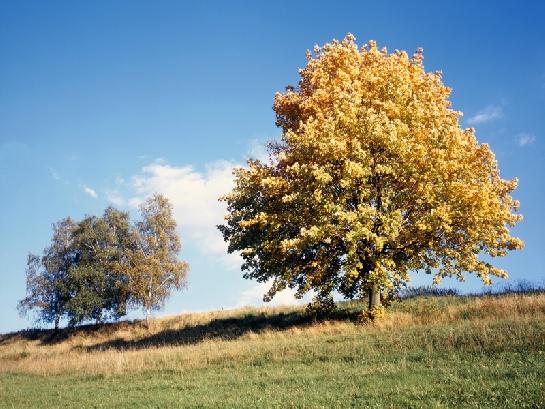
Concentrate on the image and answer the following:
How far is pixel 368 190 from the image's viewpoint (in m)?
24.8

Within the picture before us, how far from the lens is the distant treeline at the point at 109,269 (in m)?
59.3

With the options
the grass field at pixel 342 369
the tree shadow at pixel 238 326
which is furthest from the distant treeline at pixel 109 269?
the grass field at pixel 342 369

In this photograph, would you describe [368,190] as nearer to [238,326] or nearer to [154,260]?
[238,326]

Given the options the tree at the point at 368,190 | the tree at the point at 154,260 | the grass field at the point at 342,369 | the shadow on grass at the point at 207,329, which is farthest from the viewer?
the tree at the point at 154,260

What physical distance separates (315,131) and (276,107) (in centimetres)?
668

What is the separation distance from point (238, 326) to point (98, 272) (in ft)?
102

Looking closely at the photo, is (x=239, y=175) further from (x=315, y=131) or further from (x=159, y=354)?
(x=159, y=354)

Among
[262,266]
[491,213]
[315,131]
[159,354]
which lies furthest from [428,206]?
[159,354]

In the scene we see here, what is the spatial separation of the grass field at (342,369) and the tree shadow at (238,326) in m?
0.97

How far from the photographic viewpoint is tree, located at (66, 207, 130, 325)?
60000mm

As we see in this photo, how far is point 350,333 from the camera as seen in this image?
76.4ft

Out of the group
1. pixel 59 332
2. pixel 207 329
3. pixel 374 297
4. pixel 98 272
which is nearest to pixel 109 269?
pixel 98 272

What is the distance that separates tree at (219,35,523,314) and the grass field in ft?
11.0

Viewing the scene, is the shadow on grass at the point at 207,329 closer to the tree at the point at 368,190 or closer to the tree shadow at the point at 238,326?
the tree shadow at the point at 238,326
